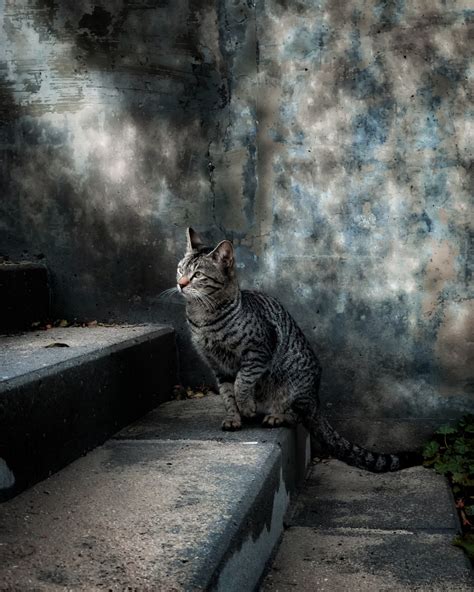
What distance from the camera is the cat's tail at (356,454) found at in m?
4.70

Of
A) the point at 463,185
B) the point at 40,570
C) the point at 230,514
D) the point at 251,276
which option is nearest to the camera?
the point at 40,570

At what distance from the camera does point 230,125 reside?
16.6 feet

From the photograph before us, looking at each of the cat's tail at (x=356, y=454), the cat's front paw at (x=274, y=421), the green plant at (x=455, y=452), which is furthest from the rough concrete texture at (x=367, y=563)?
the cat's tail at (x=356, y=454)

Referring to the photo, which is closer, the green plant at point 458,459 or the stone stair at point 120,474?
the stone stair at point 120,474

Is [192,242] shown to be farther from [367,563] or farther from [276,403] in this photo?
[367,563]

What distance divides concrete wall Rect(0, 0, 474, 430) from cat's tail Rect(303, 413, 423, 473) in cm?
32

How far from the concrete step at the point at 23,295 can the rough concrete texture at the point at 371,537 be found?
2.18 meters

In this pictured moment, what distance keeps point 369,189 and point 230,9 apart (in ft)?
5.11


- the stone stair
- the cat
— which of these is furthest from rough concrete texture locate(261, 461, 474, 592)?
the cat

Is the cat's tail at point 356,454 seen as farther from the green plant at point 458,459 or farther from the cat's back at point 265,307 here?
the cat's back at point 265,307

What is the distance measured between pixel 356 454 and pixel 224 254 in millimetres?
1641

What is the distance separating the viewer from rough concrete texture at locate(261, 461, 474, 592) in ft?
10.6

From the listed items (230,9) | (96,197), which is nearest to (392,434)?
(96,197)

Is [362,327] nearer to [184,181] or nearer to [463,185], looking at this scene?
[463,185]
